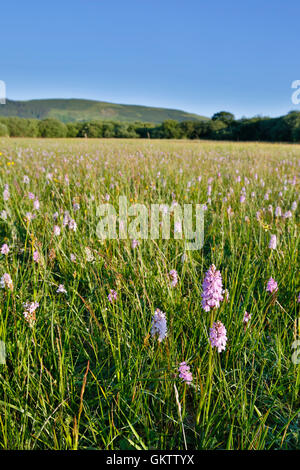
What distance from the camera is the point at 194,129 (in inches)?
1409

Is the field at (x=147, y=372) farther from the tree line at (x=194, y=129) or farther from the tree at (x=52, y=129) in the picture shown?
the tree at (x=52, y=129)

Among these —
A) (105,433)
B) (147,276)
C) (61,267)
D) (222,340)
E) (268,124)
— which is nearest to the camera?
(222,340)

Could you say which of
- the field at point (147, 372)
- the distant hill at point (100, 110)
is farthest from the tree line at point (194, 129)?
the distant hill at point (100, 110)

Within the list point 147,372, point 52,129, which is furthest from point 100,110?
point 147,372

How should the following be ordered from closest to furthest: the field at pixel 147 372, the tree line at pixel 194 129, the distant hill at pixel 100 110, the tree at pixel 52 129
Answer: the field at pixel 147 372 → the tree line at pixel 194 129 → the tree at pixel 52 129 → the distant hill at pixel 100 110

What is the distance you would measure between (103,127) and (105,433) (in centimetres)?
4002

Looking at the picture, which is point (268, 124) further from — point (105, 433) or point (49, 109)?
point (49, 109)

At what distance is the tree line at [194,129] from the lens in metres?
34.5

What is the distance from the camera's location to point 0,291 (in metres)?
1.75

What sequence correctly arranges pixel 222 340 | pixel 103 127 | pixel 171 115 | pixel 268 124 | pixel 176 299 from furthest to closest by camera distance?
pixel 171 115 < pixel 268 124 < pixel 103 127 < pixel 176 299 < pixel 222 340

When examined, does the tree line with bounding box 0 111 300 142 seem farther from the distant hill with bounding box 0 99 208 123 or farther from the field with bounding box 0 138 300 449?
the distant hill with bounding box 0 99 208 123

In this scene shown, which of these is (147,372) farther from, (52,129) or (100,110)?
(100,110)

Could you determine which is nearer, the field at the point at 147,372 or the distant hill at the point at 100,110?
the field at the point at 147,372
